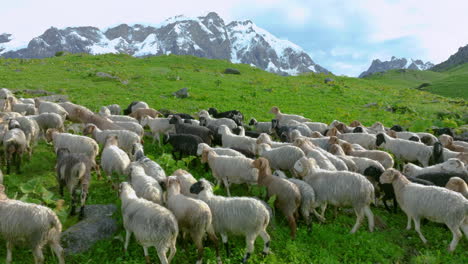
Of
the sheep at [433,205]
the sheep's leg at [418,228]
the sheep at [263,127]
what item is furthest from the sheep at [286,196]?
the sheep at [263,127]

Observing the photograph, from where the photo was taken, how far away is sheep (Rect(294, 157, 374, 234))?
29.0 feet

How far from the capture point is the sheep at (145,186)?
25.9 feet

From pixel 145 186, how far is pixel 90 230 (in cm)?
146

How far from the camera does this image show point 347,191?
8.86 meters

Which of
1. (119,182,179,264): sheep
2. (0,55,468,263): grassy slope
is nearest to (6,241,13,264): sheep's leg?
(0,55,468,263): grassy slope

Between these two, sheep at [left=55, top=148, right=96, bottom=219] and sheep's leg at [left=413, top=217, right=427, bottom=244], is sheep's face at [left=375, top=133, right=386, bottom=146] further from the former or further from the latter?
sheep at [left=55, top=148, right=96, bottom=219]

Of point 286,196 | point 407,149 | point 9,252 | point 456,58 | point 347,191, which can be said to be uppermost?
point 456,58

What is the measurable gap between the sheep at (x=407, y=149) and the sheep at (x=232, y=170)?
730 cm

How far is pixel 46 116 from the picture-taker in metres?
13.6

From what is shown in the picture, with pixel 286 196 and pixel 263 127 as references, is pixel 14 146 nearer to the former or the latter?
pixel 286 196

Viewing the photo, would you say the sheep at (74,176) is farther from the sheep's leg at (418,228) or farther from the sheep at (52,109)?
the sheep's leg at (418,228)

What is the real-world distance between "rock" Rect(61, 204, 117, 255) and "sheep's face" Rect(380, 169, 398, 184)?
716 cm

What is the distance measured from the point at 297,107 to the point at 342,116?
11.9ft

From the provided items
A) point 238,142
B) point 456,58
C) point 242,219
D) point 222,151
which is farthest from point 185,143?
point 456,58
